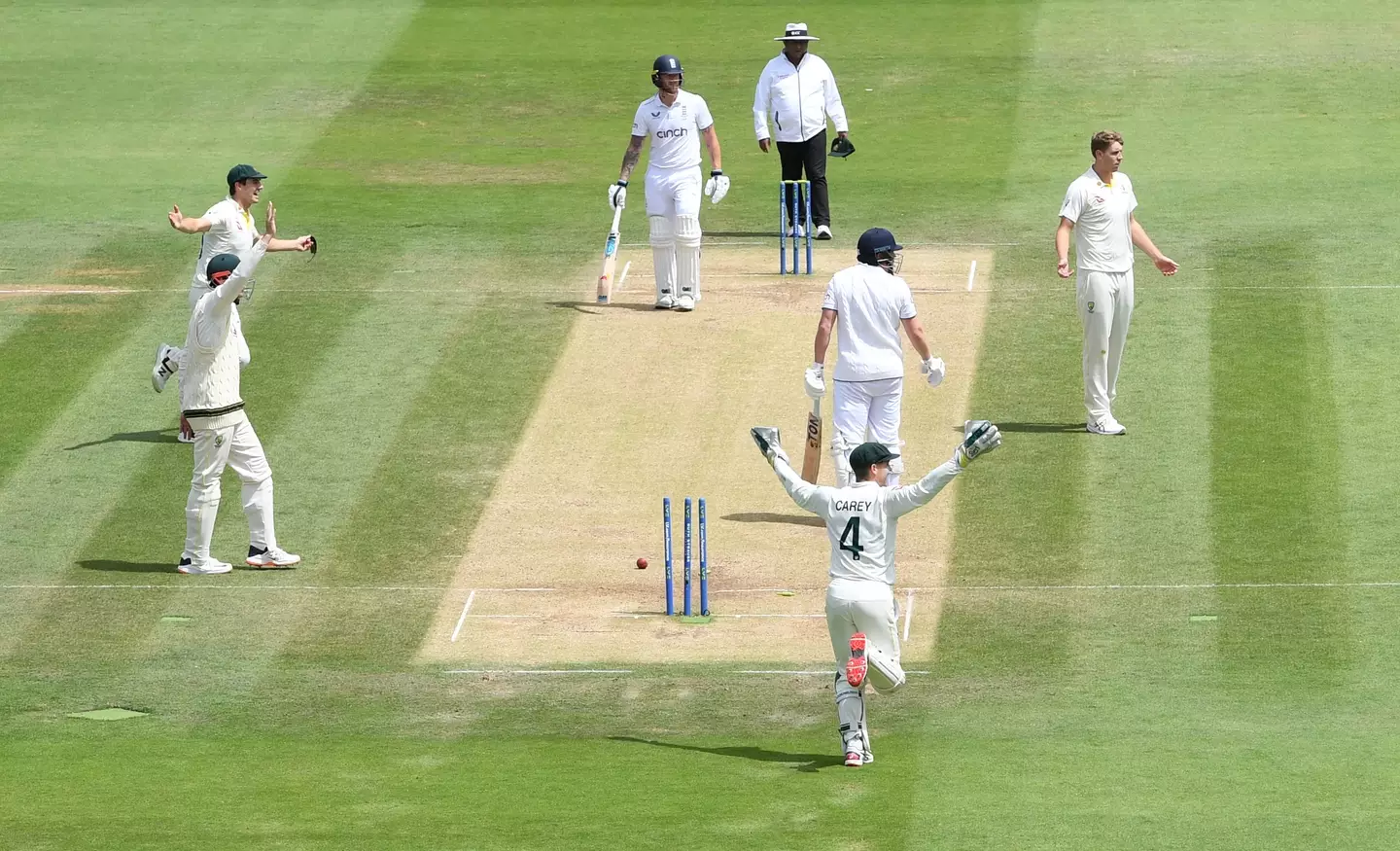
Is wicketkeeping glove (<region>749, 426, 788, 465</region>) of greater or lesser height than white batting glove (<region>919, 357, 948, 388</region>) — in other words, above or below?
above

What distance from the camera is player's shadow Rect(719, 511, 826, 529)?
16812 millimetres

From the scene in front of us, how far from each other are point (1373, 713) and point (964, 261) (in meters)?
9.85

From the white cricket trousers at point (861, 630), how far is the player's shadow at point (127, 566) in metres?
5.66

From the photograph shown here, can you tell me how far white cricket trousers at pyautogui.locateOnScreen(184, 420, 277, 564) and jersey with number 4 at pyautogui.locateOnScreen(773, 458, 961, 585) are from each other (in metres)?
5.03

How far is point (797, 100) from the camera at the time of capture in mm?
22766

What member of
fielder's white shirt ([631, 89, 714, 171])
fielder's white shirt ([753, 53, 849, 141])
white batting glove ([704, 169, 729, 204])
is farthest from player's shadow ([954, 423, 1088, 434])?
fielder's white shirt ([753, 53, 849, 141])

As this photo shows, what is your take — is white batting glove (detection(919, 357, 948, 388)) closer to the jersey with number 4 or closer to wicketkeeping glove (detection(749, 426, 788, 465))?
wicketkeeping glove (detection(749, 426, 788, 465))

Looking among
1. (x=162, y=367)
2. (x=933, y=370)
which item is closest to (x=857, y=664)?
(x=933, y=370)

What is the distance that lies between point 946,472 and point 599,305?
963cm

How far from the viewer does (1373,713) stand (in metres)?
13.1

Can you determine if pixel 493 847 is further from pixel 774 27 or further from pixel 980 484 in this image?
pixel 774 27

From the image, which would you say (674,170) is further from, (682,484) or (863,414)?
(863,414)

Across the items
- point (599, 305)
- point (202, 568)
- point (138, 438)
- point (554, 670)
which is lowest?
point (554, 670)

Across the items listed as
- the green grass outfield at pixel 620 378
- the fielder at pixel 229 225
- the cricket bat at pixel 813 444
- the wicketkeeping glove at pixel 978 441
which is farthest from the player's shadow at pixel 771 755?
the fielder at pixel 229 225
